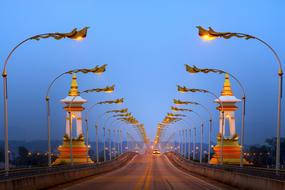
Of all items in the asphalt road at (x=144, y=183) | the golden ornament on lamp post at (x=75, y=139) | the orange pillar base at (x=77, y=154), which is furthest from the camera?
the golden ornament on lamp post at (x=75, y=139)

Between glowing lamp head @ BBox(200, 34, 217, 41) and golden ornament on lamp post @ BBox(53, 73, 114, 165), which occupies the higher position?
glowing lamp head @ BBox(200, 34, 217, 41)

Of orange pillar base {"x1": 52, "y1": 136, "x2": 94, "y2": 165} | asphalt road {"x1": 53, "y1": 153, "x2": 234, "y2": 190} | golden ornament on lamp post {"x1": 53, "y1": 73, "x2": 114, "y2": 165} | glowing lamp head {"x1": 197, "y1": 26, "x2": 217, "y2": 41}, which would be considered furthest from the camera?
golden ornament on lamp post {"x1": 53, "y1": 73, "x2": 114, "y2": 165}

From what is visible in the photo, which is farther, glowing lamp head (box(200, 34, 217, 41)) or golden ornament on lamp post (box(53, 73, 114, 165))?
golden ornament on lamp post (box(53, 73, 114, 165))

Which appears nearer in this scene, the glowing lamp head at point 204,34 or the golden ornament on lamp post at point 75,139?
the glowing lamp head at point 204,34

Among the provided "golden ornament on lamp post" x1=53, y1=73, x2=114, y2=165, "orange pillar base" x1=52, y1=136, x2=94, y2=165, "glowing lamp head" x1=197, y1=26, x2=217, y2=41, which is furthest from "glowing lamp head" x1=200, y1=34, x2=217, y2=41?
"orange pillar base" x1=52, y1=136, x2=94, y2=165

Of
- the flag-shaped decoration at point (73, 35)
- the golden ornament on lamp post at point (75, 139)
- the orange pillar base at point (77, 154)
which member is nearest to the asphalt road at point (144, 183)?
the flag-shaped decoration at point (73, 35)

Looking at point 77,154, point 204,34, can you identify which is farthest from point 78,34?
point 77,154

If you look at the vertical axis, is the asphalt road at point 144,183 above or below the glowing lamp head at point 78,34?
below

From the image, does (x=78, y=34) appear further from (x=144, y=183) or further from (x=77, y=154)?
(x=77, y=154)

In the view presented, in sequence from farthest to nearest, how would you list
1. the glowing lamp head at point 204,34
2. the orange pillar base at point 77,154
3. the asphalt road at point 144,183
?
the orange pillar base at point 77,154 → the asphalt road at point 144,183 → the glowing lamp head at point 204,34

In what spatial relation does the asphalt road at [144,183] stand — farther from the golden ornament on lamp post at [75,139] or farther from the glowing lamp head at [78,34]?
Answer: the golden ornament on lamp post at [75,139]

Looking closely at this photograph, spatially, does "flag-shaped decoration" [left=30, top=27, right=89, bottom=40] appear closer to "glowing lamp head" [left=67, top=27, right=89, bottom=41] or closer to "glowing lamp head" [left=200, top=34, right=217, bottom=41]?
"glowing lamp head" [left=67, top=27, right=89, bottom=41]

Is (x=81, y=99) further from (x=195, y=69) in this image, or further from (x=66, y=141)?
(x=195, y=69)

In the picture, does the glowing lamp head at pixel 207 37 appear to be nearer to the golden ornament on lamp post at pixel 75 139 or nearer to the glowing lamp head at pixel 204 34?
the glowing lamp head at pixel 204 34
